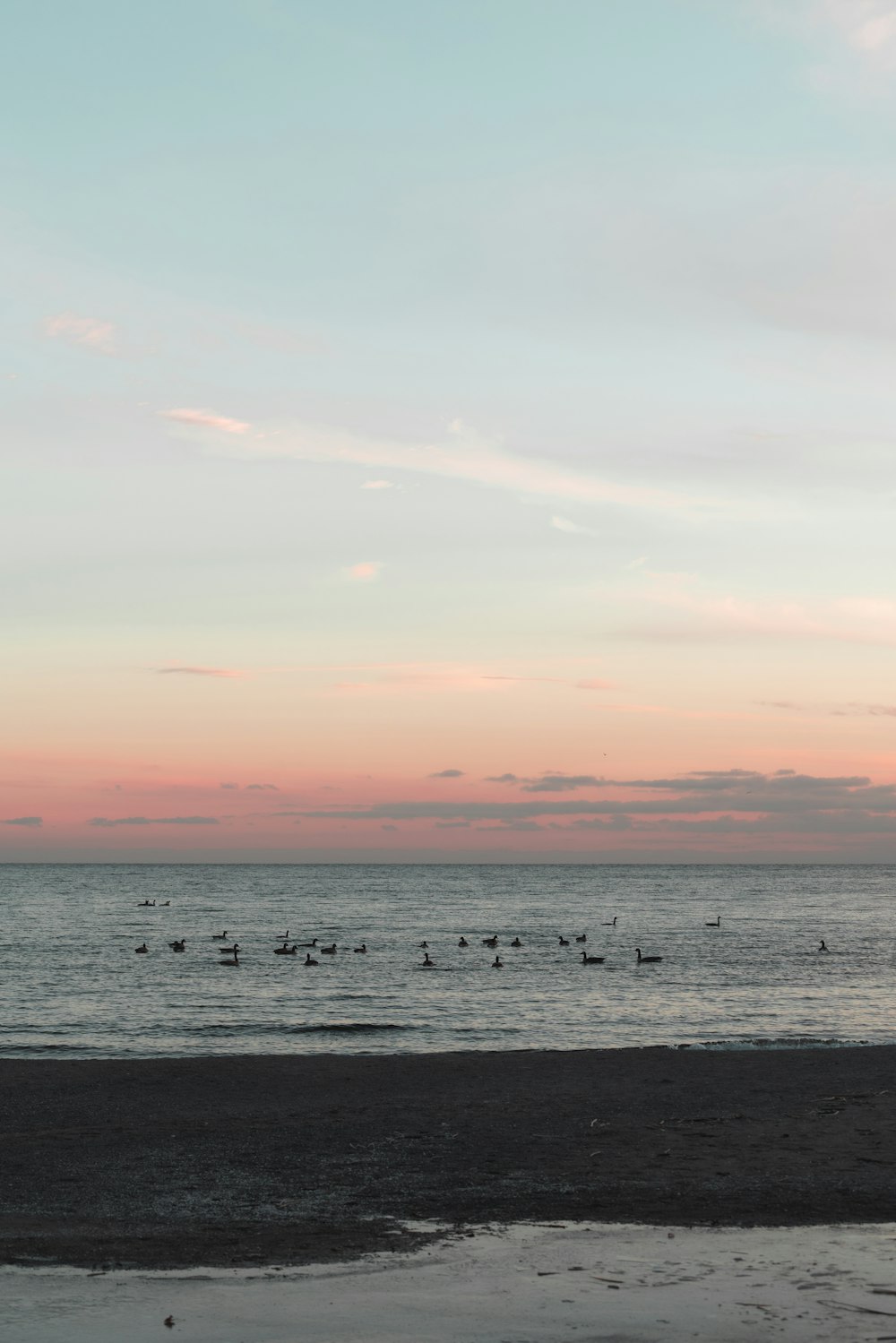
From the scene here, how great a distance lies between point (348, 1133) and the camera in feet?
63.1

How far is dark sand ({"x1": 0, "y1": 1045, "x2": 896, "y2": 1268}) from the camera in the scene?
538 inches

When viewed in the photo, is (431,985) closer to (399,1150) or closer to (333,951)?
(333,951)

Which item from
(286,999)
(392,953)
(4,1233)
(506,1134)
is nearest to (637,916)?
(392,953)

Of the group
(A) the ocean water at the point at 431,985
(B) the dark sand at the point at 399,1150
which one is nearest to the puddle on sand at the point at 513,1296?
(B) the dark sand at the point at 399,1150

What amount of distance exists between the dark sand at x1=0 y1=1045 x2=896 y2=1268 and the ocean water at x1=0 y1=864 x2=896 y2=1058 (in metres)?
8.03

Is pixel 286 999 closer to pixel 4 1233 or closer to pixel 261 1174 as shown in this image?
pixel 261 1174

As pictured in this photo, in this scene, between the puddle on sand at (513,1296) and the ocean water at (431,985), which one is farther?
the ocean water at (431,985)

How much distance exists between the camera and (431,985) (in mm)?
51312

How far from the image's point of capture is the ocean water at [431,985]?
119 feet

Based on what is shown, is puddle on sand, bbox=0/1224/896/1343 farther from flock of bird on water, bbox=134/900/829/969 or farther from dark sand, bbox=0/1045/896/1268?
flock of bird on water, bbox=134/900/829/969

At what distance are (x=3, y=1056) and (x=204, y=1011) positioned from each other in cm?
1078

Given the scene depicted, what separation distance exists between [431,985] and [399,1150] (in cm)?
3405

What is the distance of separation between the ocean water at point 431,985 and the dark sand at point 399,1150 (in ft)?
26.3

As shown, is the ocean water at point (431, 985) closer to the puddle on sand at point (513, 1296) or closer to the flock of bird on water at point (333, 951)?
the flock of bird on water at point (333, 951)
